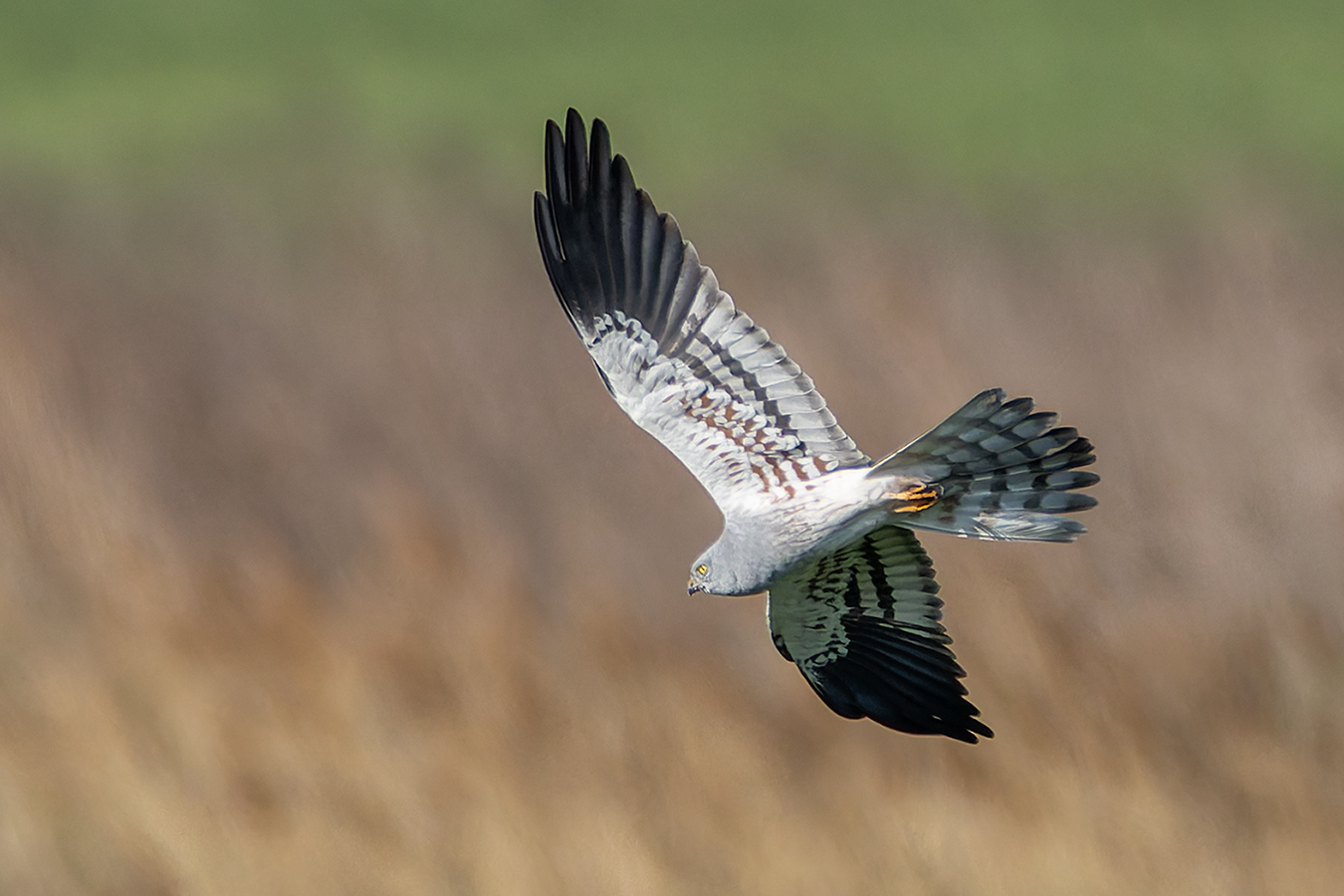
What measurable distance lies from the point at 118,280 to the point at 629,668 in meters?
4.11

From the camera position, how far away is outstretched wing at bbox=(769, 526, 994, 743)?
13.2 feet

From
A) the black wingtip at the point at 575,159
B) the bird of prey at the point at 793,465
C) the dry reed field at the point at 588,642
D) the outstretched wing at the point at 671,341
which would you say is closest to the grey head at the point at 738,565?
the bird of prey at the point at 793,465

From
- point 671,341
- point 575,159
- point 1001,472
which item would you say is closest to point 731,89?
point 575,159

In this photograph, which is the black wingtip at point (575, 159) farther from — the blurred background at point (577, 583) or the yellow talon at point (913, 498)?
the blurred background at point (577, 583)

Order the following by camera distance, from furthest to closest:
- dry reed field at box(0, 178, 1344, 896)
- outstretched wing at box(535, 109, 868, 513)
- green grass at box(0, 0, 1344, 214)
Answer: green grass at box(0, 0, 1344, 214), dry reed field at box(0, 178, 1344, 896), outstretched wing at box(535, 109, 868, 513)

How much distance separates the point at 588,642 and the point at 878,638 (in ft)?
4.62

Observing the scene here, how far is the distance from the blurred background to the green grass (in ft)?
11.1

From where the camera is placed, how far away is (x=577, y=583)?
557 centimetres

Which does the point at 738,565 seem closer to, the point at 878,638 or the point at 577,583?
the point at 878,638

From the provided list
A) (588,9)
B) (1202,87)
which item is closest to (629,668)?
(1202,87)

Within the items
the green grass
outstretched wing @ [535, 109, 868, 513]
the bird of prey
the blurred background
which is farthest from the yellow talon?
the green grass

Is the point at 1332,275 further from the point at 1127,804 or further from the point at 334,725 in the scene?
the point at 334,725

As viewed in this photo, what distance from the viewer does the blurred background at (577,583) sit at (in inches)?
196

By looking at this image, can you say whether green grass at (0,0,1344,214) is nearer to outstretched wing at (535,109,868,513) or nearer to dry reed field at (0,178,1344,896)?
dry reed field at (0,178,1344,896)
